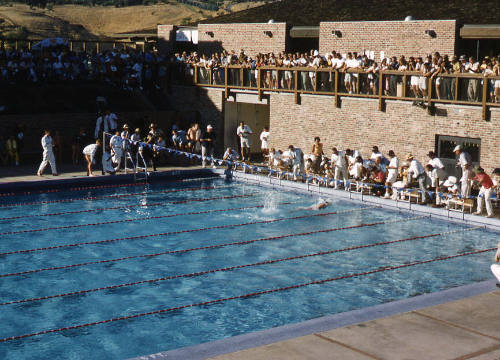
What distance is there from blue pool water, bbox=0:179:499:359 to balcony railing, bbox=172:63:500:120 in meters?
4.60

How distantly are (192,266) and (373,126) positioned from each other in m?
12.1

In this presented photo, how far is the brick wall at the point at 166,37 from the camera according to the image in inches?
1524

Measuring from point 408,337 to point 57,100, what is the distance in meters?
25.5

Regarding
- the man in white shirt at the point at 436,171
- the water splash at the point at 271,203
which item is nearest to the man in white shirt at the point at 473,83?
the man in white shirt at the point at 436,171

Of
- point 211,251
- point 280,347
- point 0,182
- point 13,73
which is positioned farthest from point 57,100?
point 280,347

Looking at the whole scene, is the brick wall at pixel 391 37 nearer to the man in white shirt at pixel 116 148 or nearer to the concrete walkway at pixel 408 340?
the man in white shirt at pixel 116 148

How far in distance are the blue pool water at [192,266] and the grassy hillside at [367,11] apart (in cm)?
1079

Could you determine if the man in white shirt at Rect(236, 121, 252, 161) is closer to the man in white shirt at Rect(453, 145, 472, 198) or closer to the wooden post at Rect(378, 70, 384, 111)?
the wooden post at Rect(378, 70, 384, 111)

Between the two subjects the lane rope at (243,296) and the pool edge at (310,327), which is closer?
the pool edge at (310,327)

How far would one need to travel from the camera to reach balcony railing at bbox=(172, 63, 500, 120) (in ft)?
75.0

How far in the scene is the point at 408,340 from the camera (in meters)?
9.76

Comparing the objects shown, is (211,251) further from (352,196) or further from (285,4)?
(285,4)

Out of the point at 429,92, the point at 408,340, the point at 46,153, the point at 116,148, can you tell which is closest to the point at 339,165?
the point at 429,92

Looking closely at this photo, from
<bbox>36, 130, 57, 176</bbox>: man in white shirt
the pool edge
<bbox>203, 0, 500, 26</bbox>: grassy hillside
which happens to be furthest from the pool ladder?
the pool edge
